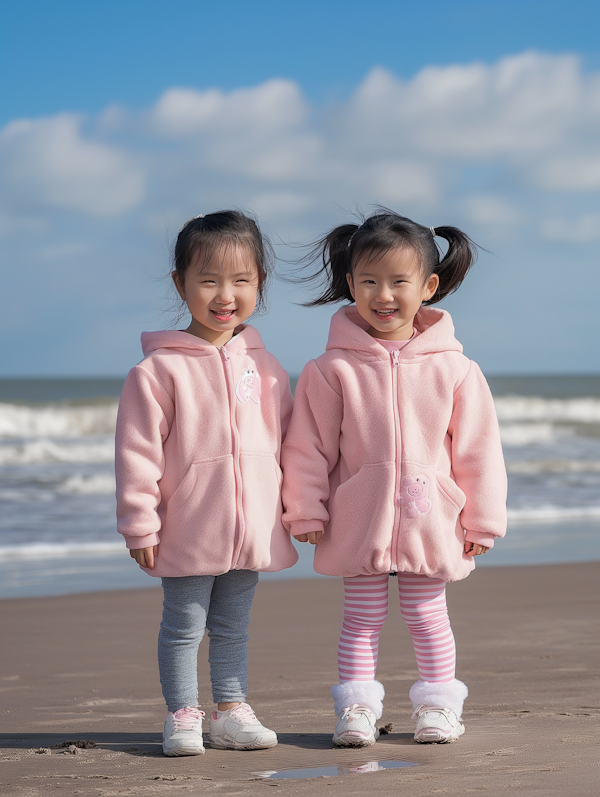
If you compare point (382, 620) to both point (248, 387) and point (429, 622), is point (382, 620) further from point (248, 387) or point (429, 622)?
point (248, 387)

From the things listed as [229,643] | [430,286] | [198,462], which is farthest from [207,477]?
[430,286]

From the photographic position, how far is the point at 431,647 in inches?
114

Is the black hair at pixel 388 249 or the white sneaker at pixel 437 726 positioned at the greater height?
the black hair at pixel 388 249

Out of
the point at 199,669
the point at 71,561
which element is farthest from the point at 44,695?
the point at 71,561

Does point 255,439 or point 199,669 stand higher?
point 255,439

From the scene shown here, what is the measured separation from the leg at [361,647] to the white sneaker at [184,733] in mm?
452

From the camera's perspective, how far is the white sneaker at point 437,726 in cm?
279

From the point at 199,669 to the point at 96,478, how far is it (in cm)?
730

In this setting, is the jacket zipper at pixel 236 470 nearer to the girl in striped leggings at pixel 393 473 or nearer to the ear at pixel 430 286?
the girl in striped leggings at pixel 393 473

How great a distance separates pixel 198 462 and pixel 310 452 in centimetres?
37

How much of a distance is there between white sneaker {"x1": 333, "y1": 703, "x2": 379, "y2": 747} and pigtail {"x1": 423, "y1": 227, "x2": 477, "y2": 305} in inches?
57.1

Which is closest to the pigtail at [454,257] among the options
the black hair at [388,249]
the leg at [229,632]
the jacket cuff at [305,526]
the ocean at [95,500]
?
the black hair at [388,249]

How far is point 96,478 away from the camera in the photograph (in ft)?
36.5

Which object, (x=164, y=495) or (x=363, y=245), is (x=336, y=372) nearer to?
(x=363, y=245)
